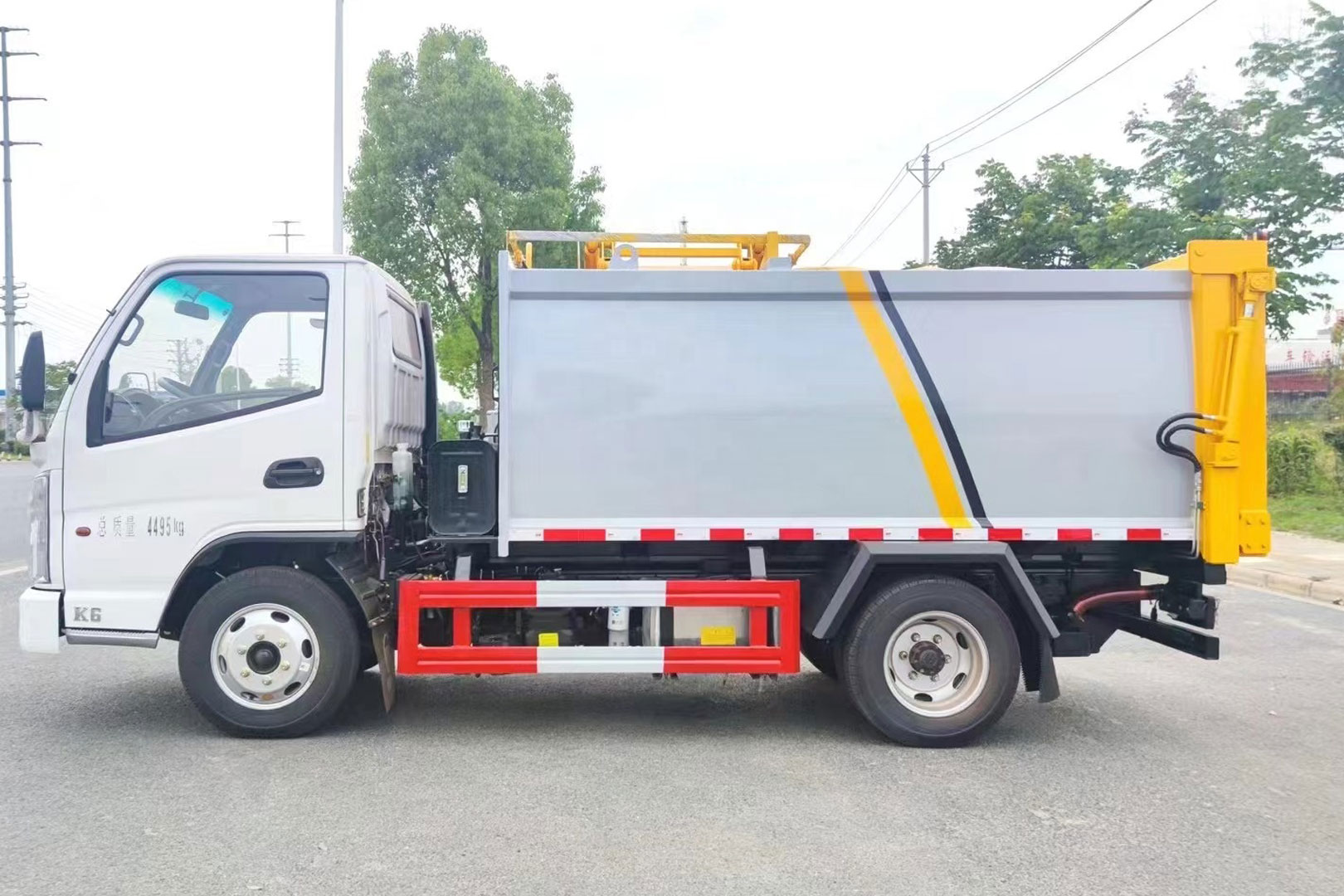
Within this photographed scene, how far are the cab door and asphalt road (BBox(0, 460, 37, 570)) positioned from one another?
39cm

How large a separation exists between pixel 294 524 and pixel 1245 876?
14.7 ft

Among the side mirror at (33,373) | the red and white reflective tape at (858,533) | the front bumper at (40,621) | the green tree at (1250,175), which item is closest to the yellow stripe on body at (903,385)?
the red and white reflective tape at (858,533)

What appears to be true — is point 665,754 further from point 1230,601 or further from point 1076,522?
point 1230,601

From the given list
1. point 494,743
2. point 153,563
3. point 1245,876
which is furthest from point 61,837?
point 1245,876

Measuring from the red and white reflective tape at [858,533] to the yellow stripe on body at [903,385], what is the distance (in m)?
0.15

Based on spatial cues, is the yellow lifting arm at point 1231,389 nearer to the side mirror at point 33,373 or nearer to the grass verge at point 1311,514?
Answer: the side mirror at point 33,373

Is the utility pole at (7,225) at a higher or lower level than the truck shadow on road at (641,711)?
higher

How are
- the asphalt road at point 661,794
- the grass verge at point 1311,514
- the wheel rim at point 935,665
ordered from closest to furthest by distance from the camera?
the asphalt road at point 661,794 → the wheel rim at point 935,665 → the grass verge at point 1311,514

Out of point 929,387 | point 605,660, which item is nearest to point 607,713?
point 605,660

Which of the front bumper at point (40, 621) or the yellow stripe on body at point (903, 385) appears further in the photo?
the yellow stripe on body at point (903, 385)

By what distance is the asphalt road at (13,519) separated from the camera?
1330 cm

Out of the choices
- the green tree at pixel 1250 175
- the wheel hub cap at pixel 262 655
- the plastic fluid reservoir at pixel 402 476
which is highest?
the green tree at pixel 1250 175

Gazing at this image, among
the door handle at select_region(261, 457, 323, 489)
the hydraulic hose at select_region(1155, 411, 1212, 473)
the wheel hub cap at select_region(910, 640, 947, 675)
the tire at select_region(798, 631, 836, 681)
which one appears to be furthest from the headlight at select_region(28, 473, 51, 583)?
the hydraulic hose at select_region(1155, 411, 1212, 473)

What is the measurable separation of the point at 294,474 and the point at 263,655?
94cm
